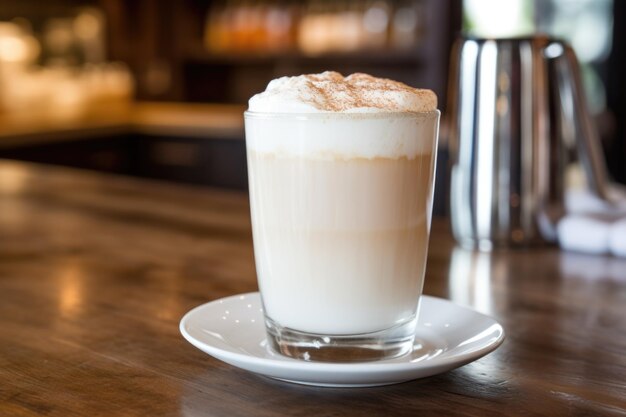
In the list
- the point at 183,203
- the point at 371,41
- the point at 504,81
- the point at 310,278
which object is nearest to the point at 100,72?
the point at 371,41

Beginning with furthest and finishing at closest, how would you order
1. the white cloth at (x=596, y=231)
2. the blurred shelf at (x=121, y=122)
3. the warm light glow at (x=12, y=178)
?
the blurred shelf at (x=121, y=122) → the warm light glow at (x=12, y=178) → the white cloth at (x=596, y=231)

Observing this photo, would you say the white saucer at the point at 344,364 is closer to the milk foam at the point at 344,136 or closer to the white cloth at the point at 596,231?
the milk foam at the point at 344,136

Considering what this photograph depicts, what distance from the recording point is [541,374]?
1.99 feet

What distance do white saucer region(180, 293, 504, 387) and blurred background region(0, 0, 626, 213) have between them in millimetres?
2396

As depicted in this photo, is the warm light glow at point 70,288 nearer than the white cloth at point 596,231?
Yes

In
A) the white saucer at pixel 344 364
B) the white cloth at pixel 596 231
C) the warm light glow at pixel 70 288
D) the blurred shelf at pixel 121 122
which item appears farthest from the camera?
the blurred shelf at pixel 121 122

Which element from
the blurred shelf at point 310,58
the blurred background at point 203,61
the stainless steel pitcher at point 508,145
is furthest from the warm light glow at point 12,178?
the blurred shelf at point 310,58

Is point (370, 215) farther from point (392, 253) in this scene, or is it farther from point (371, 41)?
point (371, 41)

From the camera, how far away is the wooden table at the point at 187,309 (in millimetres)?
546

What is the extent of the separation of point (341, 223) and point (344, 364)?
105mm

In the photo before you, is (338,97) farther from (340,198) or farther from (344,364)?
(344,364)

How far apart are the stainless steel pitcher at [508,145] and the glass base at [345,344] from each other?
0.52 m

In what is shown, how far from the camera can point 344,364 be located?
0.53 metres

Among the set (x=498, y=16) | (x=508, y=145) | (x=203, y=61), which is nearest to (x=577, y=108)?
(x=508, y=145)
